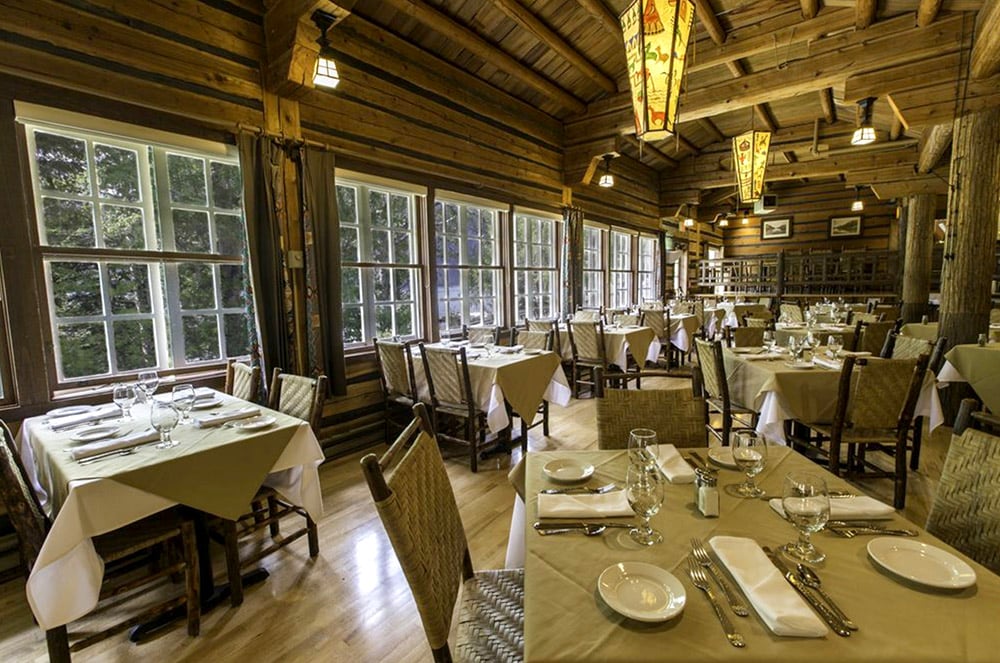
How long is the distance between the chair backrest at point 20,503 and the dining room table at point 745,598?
177 centimetres

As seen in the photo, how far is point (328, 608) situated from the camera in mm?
1987

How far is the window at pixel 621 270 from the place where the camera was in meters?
8.48

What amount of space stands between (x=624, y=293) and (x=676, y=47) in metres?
6.76

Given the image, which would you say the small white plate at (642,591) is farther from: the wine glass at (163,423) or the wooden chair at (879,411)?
the wooden chair at (879,411)

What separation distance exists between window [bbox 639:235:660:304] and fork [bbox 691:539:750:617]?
8.90m

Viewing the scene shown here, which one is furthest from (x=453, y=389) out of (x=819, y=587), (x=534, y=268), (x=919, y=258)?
(x=919, y=258)

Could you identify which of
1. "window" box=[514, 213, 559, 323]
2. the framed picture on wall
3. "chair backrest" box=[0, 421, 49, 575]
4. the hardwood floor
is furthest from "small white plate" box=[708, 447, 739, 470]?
the framed picture on wall

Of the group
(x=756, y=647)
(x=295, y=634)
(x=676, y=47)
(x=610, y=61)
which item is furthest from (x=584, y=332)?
(x=756, y=647)

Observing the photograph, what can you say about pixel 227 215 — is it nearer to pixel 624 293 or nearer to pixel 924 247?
pixel 624 293

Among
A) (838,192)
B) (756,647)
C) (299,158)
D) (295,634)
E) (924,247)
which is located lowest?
(295,634)

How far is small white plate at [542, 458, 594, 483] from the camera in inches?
56.3

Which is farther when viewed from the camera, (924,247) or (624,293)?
(624,293)

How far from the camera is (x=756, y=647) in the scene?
0.79 meters

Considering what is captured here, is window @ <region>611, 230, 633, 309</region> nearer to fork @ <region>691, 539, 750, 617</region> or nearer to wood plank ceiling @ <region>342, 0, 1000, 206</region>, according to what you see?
wood plank ceiling @ <region>342, 0, 1000, 206</region>
